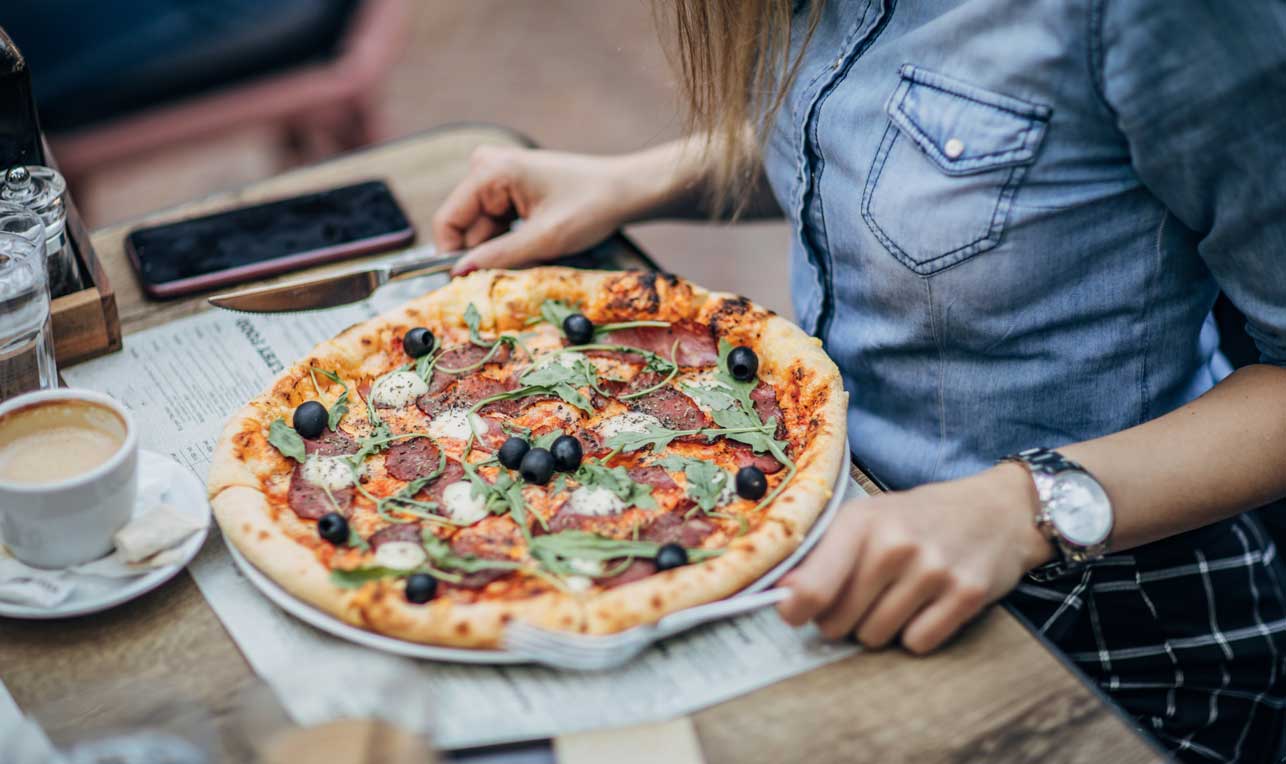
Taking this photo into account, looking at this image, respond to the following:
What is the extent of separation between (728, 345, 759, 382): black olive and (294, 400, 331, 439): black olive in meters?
0.52

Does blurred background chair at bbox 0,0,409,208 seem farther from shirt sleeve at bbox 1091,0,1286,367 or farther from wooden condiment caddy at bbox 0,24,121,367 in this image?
shirt sleeve at bbox 1091,0,1286,367

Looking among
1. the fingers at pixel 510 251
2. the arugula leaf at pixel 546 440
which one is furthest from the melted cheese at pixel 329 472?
the fingers at pixel 510 251

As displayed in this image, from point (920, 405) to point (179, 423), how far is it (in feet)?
3.24

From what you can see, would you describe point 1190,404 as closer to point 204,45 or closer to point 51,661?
point 51,661

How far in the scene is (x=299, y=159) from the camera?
3348 mm

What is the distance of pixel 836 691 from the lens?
107 cm

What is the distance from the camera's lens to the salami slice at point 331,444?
131 centimetres

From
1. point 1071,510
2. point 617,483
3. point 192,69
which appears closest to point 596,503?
point 617,483

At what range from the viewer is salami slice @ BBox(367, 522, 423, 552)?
3.87 ft

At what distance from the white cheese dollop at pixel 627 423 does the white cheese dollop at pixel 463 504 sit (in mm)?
190

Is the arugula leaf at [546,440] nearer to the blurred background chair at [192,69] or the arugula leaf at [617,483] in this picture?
the arugula leaf at [617,483]

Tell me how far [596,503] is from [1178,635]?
0.79m

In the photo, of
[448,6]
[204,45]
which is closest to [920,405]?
[204,45]

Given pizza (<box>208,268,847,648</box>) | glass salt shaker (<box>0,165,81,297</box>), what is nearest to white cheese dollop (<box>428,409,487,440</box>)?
pizza (<box>208,268,847,648</box>)
